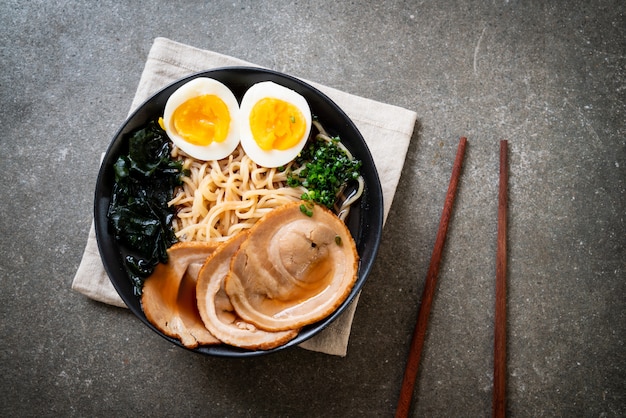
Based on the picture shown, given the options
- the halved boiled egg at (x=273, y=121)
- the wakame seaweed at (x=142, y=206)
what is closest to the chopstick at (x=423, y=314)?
the halved boiled egg at (x=273, y=121)

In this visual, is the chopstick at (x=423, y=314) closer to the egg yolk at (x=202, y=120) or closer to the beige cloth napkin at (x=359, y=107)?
the beige cloth napkin at (x=359, y=107)

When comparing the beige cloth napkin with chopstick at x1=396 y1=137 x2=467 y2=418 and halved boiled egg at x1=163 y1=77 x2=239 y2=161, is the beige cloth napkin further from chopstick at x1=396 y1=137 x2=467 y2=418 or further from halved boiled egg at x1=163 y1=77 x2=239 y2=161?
halved boiled egg at x1=163 y1=77 x2=239 y2=161

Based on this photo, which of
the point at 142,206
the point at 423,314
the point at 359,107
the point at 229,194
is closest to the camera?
the point at 142,206

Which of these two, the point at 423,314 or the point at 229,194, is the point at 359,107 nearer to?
the point at 229,194

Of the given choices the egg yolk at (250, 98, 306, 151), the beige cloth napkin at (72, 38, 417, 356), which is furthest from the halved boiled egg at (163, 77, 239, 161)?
the beige cloth napkin at (72, 38, 417, 356)

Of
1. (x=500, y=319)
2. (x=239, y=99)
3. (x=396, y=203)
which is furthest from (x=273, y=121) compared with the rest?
(x=500, y=319)

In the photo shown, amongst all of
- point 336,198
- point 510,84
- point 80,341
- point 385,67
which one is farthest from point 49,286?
point 510,84
